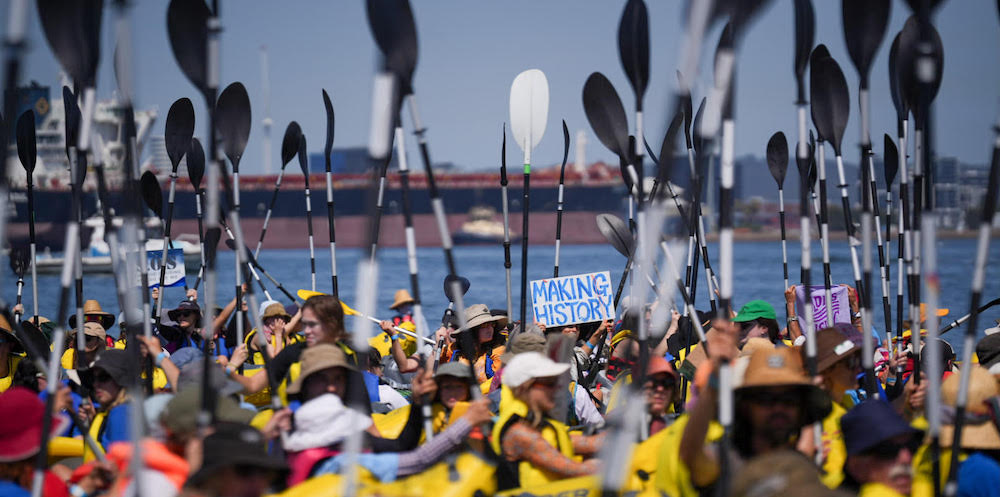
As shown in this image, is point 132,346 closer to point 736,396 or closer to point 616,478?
point 616,478

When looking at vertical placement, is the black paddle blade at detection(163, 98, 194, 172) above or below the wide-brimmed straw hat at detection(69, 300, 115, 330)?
above

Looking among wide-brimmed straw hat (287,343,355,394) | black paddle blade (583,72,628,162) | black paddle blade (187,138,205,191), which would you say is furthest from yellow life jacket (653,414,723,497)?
black paddle blade (187,138,205,191)

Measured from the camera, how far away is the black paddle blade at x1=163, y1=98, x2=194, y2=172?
7.45 metres

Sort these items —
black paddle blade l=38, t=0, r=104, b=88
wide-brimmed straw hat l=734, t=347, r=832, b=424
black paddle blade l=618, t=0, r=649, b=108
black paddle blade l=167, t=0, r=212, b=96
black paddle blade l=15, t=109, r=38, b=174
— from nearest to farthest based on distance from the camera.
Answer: wide-brimmed straw hat l=734, t=347, r=832, b=424 → black paddle blade l=38, t=0, r=104, b=88 → black paddle blade l=167, t=0, r=212, b=96 → black paddle blade l=618, t=0, r=649, b=108 → black paddle blade l=15, t=109, r=38, b=174

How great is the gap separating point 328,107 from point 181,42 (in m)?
4.09

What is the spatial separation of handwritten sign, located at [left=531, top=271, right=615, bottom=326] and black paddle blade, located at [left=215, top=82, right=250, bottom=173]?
2.34 meters

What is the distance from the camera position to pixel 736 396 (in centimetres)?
317

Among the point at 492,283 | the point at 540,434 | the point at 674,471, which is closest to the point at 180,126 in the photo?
the point at 540,434

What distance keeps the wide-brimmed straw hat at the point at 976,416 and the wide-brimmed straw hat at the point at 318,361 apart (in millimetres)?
2076

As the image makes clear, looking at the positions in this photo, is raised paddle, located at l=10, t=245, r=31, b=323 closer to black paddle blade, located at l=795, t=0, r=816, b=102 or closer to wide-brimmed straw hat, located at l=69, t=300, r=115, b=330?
wide-brimmed straw hat, located at l=69, t=300, r=115, b=330

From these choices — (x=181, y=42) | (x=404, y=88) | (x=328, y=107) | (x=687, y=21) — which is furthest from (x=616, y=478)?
(x=328, y=107)

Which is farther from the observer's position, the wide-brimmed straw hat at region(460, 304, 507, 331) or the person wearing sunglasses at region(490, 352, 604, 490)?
the wide-brimmed straw hat at region(460, 304, 507, 331)

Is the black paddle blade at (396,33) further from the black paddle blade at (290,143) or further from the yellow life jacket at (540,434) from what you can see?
the black paddle blade at (290,143)

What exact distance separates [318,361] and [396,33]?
125cm
